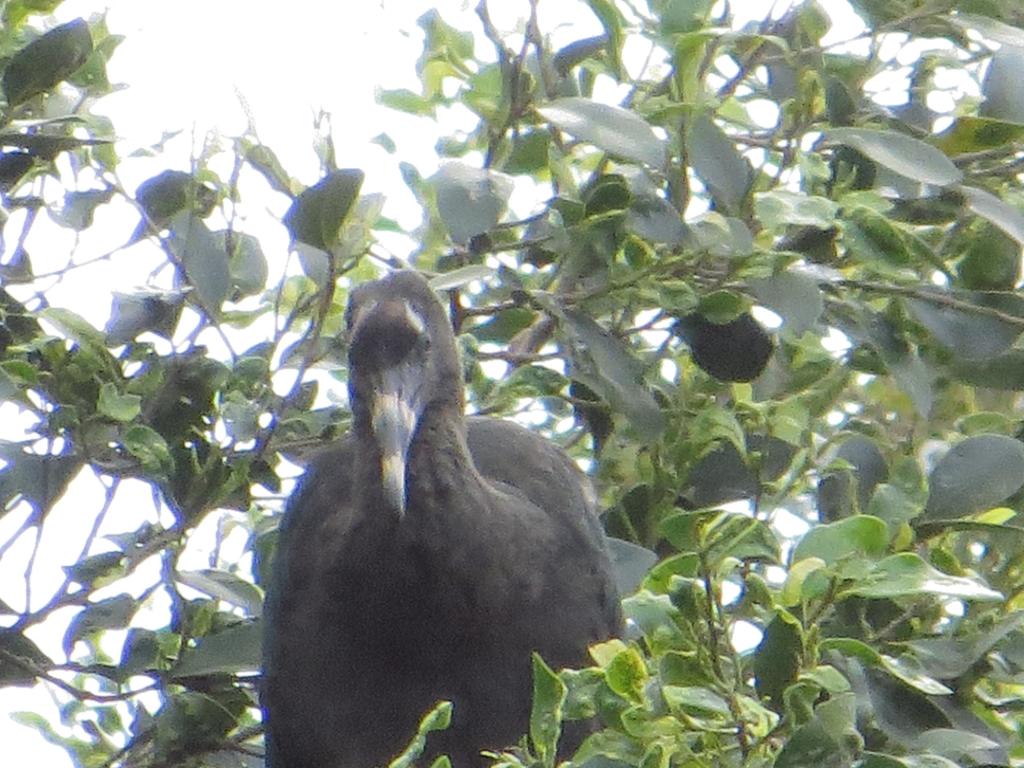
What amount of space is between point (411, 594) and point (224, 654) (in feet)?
0.79

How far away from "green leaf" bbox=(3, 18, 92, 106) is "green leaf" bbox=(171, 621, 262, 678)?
2.26ft

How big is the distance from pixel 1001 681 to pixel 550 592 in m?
0.75

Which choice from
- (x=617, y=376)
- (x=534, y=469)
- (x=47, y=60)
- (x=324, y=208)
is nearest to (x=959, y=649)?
(x=617, y=376)

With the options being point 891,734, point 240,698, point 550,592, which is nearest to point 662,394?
point 550,592

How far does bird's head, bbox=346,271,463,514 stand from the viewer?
7.70 feet

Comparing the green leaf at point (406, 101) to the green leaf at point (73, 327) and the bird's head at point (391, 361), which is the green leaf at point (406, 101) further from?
the green leaf at point (73, 327)

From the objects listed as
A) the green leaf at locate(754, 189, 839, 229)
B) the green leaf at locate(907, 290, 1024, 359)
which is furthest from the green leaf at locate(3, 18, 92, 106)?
the green leaf at locate(907, 290, 1024, 359)

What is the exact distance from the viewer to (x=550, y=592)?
101 inches

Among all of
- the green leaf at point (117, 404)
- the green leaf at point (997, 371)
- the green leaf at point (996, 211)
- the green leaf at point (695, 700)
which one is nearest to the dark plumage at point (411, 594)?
the green leaf at point (117, 404)

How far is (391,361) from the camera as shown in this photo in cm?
240

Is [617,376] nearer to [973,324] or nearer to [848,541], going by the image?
[973,324]

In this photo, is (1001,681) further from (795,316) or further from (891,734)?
(795,316)

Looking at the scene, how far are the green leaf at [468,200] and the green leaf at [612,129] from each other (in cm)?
12

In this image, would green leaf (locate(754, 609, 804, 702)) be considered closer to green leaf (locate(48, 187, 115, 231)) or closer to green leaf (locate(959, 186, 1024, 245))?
green leaf (locate(959, 186, 1024, 245))
